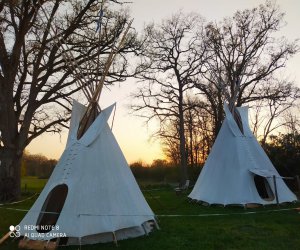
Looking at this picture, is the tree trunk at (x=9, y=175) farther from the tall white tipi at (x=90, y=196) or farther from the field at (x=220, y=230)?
the tall white tipi at (x=90, y=196)

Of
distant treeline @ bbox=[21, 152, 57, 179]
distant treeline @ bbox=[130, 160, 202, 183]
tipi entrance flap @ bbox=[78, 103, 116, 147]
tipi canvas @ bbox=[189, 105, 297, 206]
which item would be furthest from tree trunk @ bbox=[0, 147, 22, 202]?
distant treeline @ bbox=[21, 152, 57, 179]

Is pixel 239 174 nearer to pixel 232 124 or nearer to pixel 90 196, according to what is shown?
pixel 232 124

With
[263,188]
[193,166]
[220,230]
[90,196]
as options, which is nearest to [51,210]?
[90,196]

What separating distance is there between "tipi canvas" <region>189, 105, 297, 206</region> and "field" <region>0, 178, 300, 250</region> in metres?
0.56

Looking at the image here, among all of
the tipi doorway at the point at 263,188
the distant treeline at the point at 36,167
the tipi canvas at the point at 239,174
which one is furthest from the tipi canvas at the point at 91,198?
the distant treeline at the point at 36,167

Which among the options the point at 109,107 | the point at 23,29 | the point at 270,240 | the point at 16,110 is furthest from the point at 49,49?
the point at 270,240

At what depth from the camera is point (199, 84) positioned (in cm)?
2120

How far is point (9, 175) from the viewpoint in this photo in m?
13.8

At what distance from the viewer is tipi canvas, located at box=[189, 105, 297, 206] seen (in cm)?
1141

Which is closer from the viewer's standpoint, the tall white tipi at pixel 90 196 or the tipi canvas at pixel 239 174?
the tall white tipi at pixel 90 196

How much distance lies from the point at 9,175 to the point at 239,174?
837 centimetres

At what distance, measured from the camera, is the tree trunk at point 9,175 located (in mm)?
13633

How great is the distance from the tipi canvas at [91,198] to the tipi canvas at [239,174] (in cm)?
440

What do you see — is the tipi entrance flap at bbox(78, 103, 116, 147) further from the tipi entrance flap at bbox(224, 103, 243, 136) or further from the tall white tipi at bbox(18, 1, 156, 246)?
the tipi entrance flap at bbox(224, 103, 243, 136)
